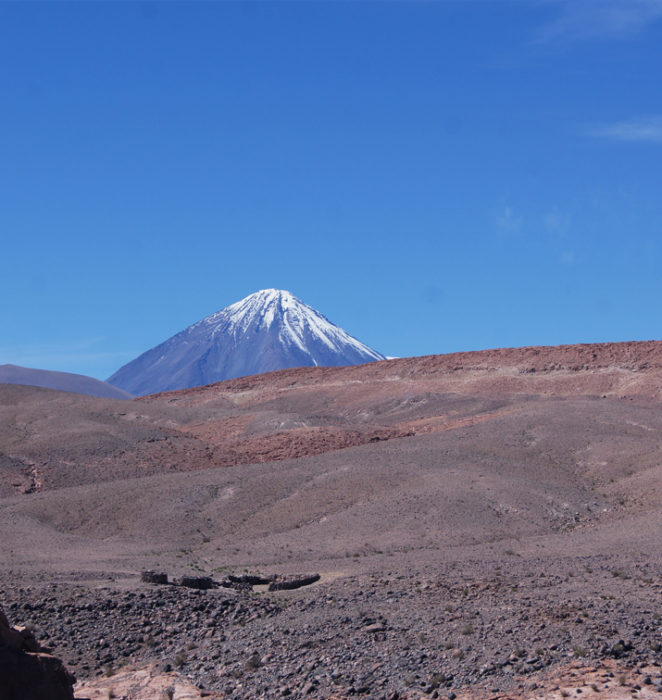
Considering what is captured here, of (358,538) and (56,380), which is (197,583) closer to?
(358,538)

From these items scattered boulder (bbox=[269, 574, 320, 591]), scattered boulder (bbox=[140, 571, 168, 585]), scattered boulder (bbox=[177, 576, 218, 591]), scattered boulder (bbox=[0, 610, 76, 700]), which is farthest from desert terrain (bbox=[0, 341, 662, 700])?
scattered boulder (bbox=[0, 610, 76, 700])

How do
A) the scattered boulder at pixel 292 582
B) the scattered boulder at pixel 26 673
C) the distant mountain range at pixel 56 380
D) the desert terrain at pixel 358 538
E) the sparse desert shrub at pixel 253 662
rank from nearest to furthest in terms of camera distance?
1. the scattered boulder at pixel 26 673
2. the desert terrain at pixel 358 538
3. the sparse desert shrub at pixel 253 662
4. the scattered boulder at pixel 292 582
5. the distant mountain range at pixel 56 380

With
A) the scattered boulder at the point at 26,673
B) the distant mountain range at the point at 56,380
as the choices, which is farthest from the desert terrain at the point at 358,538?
the distant mountain range at the point at 56,380

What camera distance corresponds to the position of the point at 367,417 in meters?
63.7

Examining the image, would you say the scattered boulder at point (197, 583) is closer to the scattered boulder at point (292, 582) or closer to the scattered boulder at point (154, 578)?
the scattered boulder at point (154, 578)

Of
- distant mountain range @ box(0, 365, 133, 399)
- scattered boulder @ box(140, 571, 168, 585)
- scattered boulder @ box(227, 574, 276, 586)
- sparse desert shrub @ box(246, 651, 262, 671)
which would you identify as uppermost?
distant mountain range @ box(0, 365, 133, 399)

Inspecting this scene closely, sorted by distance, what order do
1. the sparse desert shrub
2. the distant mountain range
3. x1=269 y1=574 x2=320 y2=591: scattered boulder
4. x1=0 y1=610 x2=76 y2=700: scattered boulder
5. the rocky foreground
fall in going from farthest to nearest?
the distant mountain range < x1=269 y1=574 x2=320 y2=591: scattered boulder < the sparse desert shrub < the rocky foreground < x1=0 y1=610 x2=76 y2=700: scattered boulder

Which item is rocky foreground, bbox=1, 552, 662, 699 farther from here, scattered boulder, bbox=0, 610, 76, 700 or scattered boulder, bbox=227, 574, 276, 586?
scattered boulder, bbox=0, 610, 76, 700

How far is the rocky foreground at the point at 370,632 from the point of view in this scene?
1264cm

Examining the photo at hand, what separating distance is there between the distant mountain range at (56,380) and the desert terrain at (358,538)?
276 ft

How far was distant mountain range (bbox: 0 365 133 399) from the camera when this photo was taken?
474 ft

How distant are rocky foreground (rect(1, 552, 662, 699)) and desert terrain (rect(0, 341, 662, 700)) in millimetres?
49

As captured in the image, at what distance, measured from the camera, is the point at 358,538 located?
28359 millimetres

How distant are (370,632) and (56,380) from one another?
14152cm
